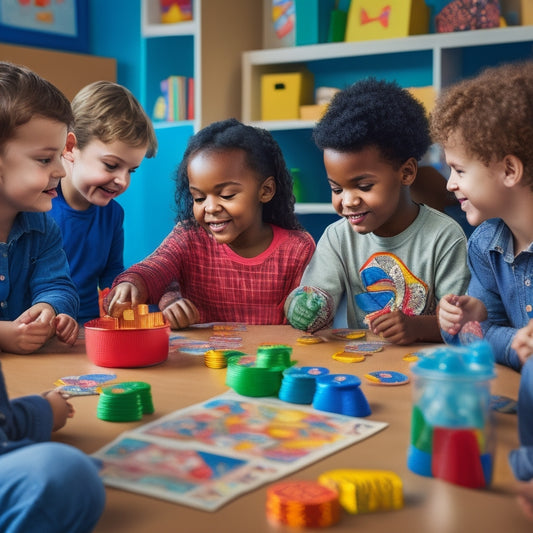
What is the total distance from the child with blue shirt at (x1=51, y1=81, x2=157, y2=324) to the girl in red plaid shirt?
202mm

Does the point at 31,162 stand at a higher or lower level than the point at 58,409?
higher

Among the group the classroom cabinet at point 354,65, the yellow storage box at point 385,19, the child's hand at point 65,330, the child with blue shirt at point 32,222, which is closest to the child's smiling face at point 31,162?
the child with blue shirt at point 32,222

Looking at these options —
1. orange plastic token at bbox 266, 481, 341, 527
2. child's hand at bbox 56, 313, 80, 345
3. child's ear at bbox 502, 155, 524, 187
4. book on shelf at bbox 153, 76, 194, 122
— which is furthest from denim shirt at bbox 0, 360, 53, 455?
book on shelf at bbox 153, 76, 194, 122

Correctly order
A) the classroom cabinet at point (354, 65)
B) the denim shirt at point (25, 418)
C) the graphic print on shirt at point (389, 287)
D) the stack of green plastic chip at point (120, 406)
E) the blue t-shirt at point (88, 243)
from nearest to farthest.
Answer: the denim shirt at point (25, 418) → the stack of green plastic chip at point (120, 406) → the graphic print on shirt at point (389, 287) → the blue t-shirt at point (88, 243) → the classroom cabinet at point (354, 65)

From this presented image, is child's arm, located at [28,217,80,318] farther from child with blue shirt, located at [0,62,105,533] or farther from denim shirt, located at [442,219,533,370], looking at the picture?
denim shirt, located at [442,219,533,370]

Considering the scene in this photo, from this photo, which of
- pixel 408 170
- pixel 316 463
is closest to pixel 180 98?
pixel 408 170

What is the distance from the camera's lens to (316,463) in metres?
0.73

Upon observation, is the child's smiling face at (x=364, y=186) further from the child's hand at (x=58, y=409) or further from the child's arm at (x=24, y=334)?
the child's hand at (x=58, y=409)

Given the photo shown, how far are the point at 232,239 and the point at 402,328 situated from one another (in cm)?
59

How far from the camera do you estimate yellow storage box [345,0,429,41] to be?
316 cm

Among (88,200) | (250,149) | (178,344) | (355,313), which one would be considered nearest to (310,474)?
(178,344)

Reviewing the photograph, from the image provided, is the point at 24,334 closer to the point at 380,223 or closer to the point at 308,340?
the point at 308,340

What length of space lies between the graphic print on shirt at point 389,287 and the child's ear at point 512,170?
388 mm

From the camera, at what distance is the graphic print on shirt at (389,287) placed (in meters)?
1.58
